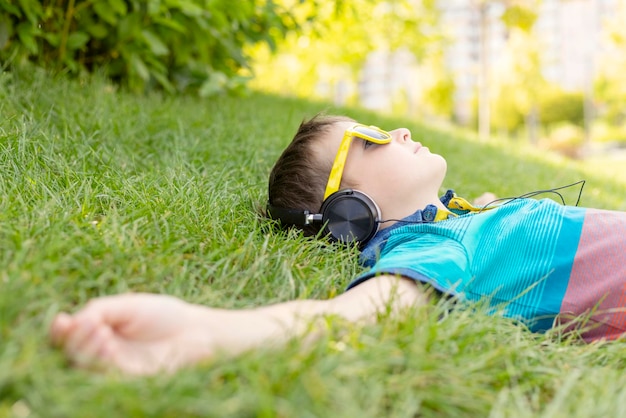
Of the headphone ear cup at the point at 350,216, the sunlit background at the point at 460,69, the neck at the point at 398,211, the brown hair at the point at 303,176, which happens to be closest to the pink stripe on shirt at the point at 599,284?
the neck at the point at 398,211

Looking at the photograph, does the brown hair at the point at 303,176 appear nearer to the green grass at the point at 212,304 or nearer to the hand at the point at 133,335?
the green grass at the point at 212,304

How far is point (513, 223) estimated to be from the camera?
1988 millimetres

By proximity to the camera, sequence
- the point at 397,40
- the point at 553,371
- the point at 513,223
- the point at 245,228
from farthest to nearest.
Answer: the point at 397,40 < the point at 245,228 < the point at 513,223 < the point at 553,371

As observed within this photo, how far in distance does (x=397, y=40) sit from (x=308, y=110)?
10.2 metres

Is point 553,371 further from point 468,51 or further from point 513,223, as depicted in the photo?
point 468,51

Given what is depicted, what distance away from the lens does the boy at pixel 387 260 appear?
3.93 ft

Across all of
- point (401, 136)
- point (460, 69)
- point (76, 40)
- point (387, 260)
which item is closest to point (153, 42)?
point (76, 40)

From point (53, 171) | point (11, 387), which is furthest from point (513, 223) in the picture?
point (53, 171)

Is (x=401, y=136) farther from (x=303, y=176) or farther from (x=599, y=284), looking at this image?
(x=599, y=284)

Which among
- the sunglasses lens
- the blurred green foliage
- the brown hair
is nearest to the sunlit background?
the blurred green foliage

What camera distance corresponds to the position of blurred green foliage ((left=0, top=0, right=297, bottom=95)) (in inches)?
142

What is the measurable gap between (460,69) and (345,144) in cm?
3970

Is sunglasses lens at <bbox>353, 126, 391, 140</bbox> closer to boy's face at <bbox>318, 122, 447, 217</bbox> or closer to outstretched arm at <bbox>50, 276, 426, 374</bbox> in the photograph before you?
boy's face at <bbox>318, 122, 447, 217</bbox>

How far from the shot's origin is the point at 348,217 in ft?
6.83
